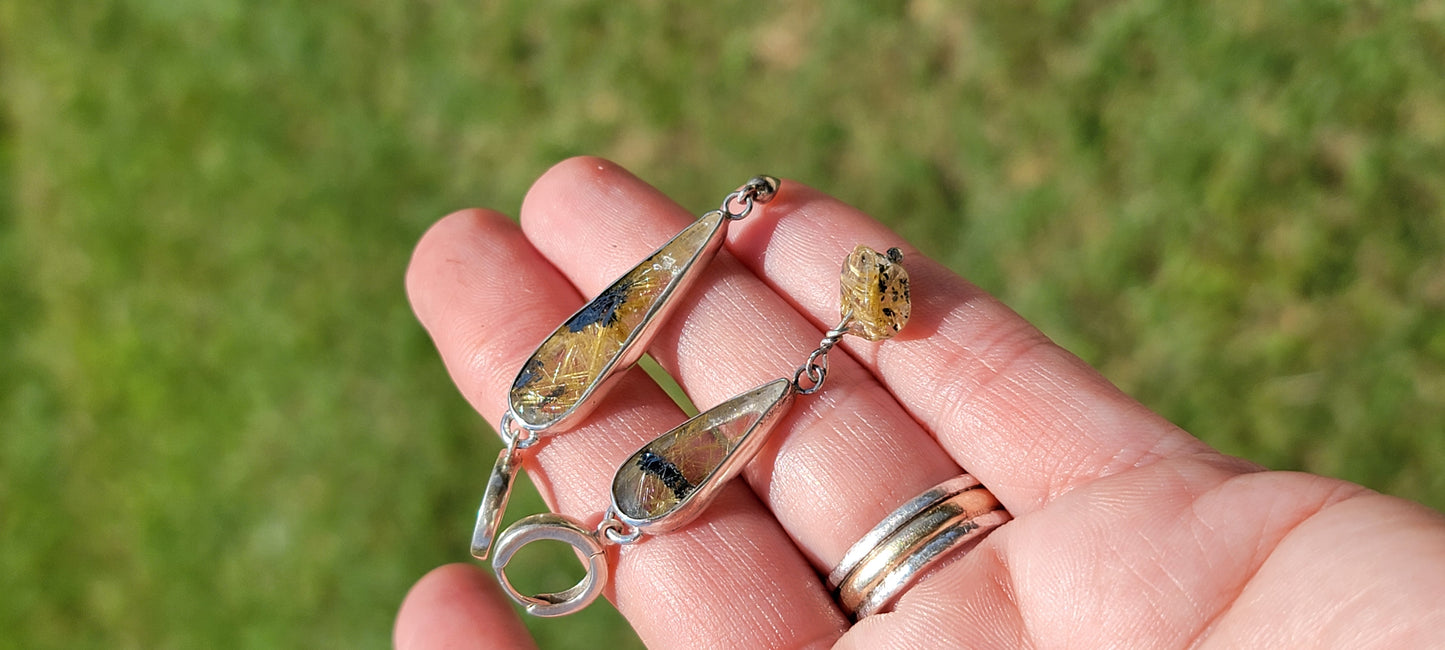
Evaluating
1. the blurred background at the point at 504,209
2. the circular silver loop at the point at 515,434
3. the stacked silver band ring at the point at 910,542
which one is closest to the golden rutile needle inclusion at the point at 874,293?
the stacked silver band ring at the point at 910,542

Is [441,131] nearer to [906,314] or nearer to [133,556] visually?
[133,556]

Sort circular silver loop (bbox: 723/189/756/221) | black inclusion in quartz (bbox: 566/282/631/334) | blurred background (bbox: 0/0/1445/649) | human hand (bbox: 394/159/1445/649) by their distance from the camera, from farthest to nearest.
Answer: blurred background (bbox: 0/0/1445/649) < circular silver loop (bbox: 723/189/756/221) < black inclusion in quartz (bbox: 566/282/631/334) < human hand (bbox: 394/159/1445/649)

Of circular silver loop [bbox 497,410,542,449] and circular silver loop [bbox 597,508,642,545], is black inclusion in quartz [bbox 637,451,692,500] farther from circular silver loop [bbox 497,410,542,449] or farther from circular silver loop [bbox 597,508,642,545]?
circular silver loop [bbox 497,410,542,449]

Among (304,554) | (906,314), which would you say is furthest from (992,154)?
(304,554)

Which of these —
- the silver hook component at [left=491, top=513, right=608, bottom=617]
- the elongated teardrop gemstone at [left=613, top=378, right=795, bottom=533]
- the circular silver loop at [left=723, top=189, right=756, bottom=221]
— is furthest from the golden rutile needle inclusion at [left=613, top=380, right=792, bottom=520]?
the circular silver loop at [left=723, top=189, right=756, bottom=221]

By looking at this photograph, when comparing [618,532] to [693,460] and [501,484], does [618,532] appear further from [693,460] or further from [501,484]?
[501,484]

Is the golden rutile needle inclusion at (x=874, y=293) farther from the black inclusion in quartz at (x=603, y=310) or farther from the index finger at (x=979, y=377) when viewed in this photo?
the black inclusion in quartz at (x=603, y=310)
